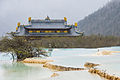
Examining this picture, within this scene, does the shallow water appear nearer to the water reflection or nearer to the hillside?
the water reflection

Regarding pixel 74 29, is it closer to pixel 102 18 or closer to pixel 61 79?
pixel 61 79

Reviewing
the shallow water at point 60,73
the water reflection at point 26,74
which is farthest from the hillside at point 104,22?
the water reflection at point 26,74

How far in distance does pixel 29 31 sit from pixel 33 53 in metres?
12.6

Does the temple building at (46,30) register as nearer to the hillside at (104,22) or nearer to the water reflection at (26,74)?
the water reflection at (26,74)

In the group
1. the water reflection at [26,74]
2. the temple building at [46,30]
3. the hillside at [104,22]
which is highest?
the hillside at [104,22]

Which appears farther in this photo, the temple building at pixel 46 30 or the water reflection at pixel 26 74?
the temple building at pixel 46 30

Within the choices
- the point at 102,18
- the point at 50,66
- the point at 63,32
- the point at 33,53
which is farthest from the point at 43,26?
the point at 102,18

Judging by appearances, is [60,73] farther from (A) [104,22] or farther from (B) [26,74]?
(A) [104,22]

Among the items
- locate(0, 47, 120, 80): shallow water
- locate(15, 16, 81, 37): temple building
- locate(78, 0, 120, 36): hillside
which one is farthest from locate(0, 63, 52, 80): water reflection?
locate(78, 0, 120, 36): hillside

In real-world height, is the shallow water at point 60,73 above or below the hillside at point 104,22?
below

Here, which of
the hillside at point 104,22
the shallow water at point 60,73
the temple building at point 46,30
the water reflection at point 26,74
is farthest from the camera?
the hillside at point 104,22

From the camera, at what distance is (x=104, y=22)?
63375mm

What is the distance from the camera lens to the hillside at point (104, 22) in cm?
5583

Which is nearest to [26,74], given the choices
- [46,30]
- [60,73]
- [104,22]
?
[60,73]
